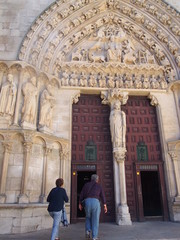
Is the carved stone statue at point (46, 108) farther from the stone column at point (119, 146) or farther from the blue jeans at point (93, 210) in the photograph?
the blue jeans at point (93, 210)

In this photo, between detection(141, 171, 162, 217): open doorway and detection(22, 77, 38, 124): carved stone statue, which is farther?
detection(141, 171, 162, 217): open doorway

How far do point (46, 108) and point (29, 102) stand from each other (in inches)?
24.6

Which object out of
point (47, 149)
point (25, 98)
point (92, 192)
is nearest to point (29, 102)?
point (25, 98)

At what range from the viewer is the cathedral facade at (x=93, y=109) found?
6.39 m

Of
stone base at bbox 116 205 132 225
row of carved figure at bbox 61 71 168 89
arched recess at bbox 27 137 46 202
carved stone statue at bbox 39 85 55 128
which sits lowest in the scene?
stone base at bbox 116 205 132 225

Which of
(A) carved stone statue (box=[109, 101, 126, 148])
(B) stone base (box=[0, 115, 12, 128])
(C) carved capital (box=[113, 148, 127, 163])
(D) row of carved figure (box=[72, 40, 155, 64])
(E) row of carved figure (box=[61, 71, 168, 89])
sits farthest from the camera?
(D) row of carved figure (box=[72, 40, 155, 64])

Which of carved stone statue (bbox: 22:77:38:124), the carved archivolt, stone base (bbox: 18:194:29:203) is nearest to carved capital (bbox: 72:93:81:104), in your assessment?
the carved archivolt

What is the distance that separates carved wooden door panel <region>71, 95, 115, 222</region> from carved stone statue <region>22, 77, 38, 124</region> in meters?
1.78

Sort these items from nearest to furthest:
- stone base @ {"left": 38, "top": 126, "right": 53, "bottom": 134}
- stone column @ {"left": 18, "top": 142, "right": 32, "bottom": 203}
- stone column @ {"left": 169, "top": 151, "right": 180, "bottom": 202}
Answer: stone column @ {"left": 18, "top": 142, "right": 32, "bottom": 203}, stone base @ {"left": 38, "top": 126, "right": 53, "bottom": 134}, stone column @ {"left": 169, "top": 151, "right": 180, "bottom": 202}

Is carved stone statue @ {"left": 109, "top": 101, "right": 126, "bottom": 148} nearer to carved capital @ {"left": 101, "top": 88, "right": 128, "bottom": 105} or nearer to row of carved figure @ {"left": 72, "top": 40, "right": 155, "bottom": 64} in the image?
carved capital @ {"left": 101, "top": 88, "right": 128, "bottom": 105}

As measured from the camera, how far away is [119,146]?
24.7ft

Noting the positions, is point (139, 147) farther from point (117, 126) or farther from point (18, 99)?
point (18, 99)

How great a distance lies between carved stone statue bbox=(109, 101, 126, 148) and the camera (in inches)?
299

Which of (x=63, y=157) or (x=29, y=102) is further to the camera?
(x=63, y=157)
